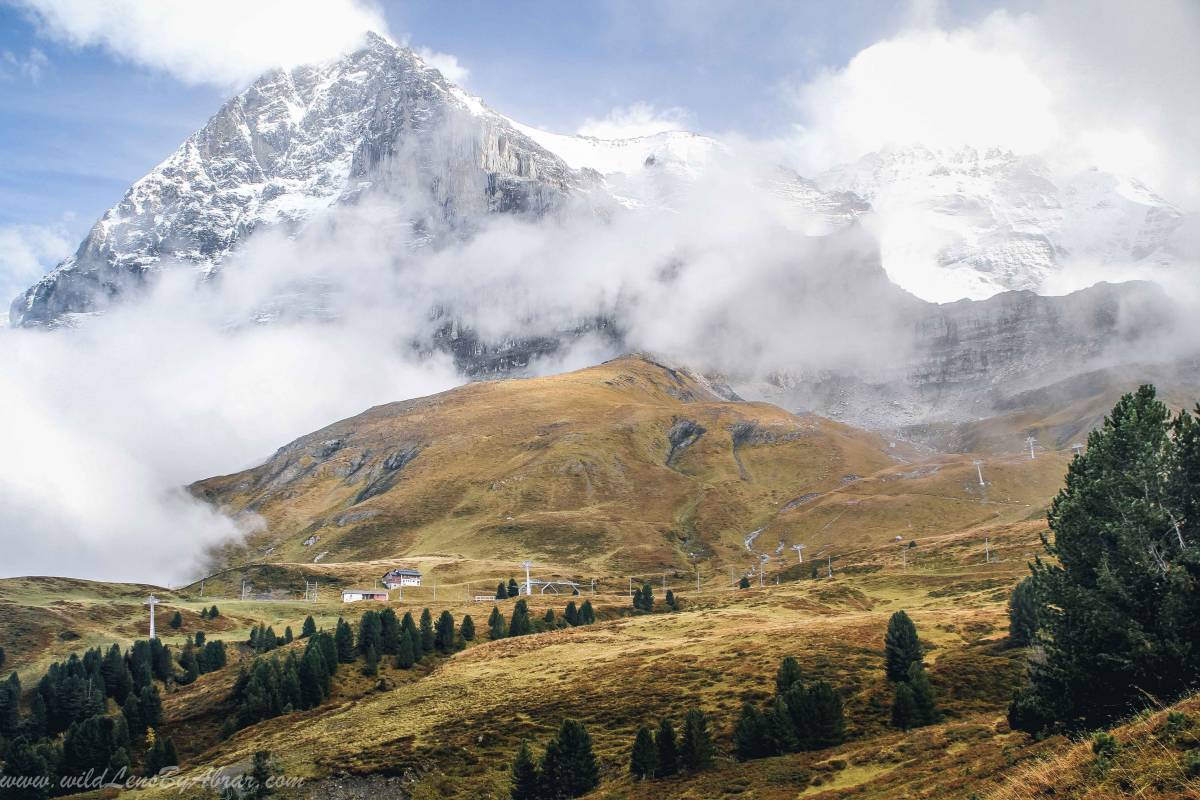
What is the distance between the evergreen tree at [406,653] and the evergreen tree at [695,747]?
2325 inches

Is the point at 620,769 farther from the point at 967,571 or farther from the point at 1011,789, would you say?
the point at 967,571

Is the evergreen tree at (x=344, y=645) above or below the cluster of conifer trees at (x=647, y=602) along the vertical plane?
above

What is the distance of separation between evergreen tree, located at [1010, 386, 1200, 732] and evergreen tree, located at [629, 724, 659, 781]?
31778 mm

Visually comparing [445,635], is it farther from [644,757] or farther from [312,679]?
[644,757]

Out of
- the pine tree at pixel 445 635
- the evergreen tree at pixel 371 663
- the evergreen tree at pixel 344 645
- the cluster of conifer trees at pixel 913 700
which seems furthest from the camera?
the pine tree at pixel 445 635

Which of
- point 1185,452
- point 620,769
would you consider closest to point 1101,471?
point 1185,452

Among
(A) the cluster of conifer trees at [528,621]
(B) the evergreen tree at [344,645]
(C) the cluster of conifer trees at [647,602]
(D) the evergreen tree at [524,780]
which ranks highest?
(B) the evergreen tree at [344,645]

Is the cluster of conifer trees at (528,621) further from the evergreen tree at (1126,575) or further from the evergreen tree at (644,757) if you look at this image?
the evergreen tree at (1126,575)

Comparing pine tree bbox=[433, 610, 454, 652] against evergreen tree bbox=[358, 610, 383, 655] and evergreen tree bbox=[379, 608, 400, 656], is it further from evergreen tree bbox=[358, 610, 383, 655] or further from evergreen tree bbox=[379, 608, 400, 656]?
evergreen tree bbox=[358, 610, 383, 655]

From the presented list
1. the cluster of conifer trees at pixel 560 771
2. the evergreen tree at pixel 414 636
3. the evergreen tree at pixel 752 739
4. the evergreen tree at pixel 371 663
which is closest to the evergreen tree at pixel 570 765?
the cluster of conifer trees at pixel 560 771

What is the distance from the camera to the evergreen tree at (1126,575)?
3853 cm

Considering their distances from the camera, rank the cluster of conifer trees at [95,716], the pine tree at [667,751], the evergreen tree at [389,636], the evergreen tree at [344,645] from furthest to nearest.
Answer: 1. the evergreen tree at [389,636]
2. the evergreen tree at [344,645]
3. the cluster of conifer trees at [95,716]
4. the pine tree at [667,751]

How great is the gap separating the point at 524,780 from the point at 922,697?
33.0 m

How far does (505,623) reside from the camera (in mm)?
142375
